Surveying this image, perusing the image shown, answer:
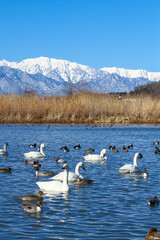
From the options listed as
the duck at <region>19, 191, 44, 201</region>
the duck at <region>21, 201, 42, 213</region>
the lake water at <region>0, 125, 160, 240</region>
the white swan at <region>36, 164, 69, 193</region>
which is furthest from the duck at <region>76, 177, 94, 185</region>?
the duck at <region>21, 201, 42, 213</region>

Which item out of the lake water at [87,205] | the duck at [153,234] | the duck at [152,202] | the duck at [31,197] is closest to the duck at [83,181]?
the lake water at [87,205]

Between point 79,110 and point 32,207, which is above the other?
point 79,110

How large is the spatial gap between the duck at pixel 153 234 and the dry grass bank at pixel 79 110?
36.5 meters

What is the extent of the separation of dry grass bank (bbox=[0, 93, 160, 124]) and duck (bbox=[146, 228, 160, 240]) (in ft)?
120

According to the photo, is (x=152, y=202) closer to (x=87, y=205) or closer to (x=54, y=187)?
(x=87, y=205)

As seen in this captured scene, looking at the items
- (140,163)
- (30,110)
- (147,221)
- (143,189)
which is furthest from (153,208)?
(30,110)

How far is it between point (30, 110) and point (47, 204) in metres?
34.3

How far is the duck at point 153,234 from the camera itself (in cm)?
817

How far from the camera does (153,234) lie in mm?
8242

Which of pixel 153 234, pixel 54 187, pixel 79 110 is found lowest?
pixel 153 234

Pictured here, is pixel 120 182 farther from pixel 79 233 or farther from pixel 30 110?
pixel 30 110

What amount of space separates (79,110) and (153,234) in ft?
123

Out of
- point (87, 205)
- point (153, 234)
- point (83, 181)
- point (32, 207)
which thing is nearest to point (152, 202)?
point (87, 205)

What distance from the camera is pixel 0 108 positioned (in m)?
44.4
